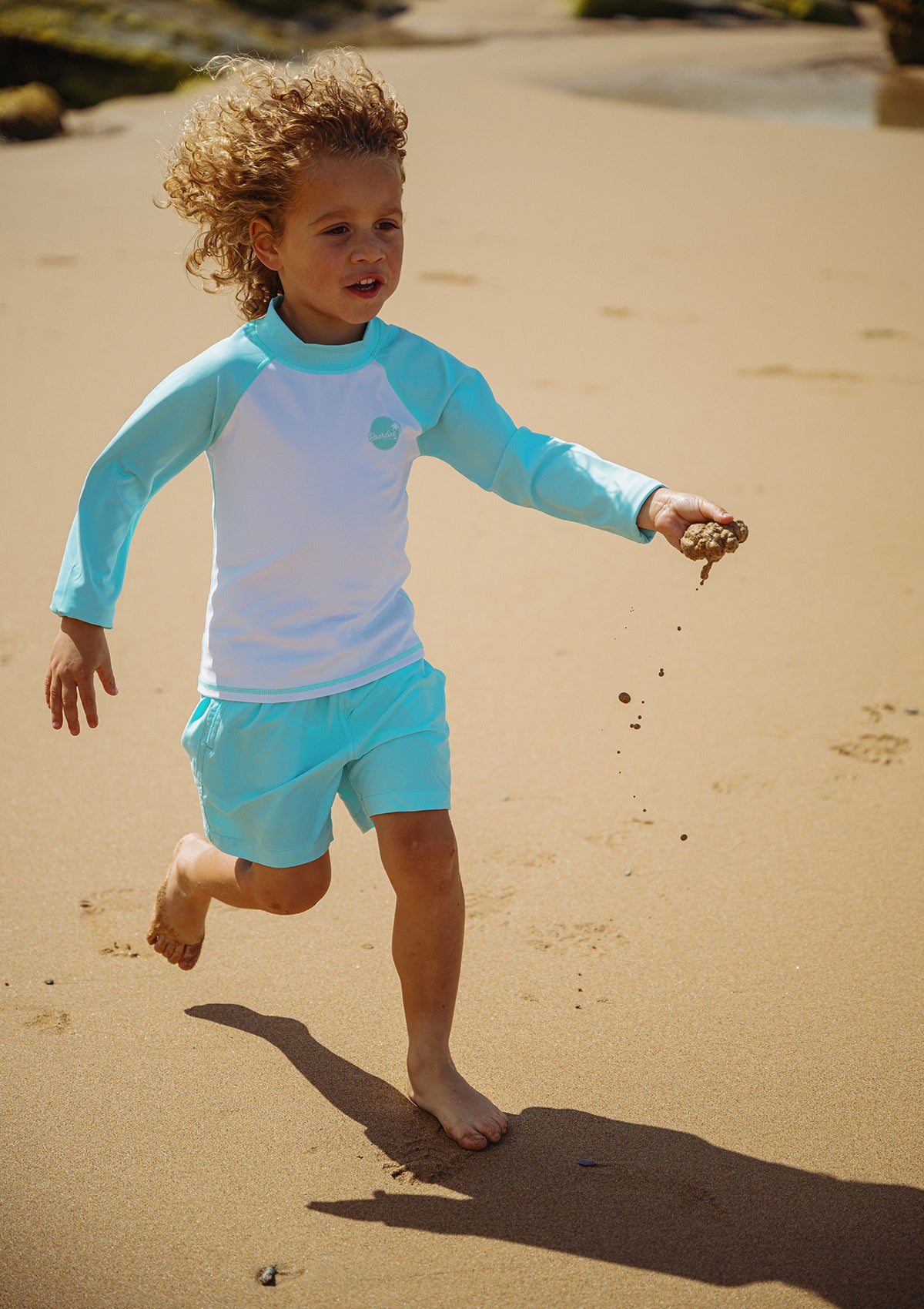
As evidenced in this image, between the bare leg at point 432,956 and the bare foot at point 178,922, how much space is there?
437 millimetres

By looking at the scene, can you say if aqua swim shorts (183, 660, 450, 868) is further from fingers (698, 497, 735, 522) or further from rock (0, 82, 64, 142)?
rock (0, 82, 64, 142)

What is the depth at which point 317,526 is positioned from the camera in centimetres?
199

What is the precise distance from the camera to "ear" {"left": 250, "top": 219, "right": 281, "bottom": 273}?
2061 millimetres

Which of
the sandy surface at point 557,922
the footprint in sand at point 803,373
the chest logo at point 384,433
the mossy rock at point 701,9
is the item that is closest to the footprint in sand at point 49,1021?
the sandy surface at point 557,922

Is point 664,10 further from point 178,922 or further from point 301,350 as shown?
point 178,922

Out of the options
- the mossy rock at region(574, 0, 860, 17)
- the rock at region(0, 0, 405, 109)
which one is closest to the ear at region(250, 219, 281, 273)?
the rock at region(0, 0, 405, 109)

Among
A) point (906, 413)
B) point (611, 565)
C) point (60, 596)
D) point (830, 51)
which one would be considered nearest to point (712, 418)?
point (906, 413)

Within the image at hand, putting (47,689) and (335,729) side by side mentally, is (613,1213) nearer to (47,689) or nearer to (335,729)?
(335,729)

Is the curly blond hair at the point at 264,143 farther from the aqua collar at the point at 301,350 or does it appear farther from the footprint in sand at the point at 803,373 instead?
the footprint in sand at the point at 803,373

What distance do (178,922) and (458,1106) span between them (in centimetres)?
62

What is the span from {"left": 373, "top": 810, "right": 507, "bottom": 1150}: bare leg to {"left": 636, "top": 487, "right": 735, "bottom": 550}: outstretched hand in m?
0.56

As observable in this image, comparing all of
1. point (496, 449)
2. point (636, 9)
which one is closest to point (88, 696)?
point (496, 449)

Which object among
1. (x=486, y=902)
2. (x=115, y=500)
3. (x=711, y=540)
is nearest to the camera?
(x=711, y=540)

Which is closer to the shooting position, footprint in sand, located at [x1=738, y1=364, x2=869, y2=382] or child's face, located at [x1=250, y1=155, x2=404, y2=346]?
child's face, located at [x1=250, y1=155, x2=404, y2=346]
